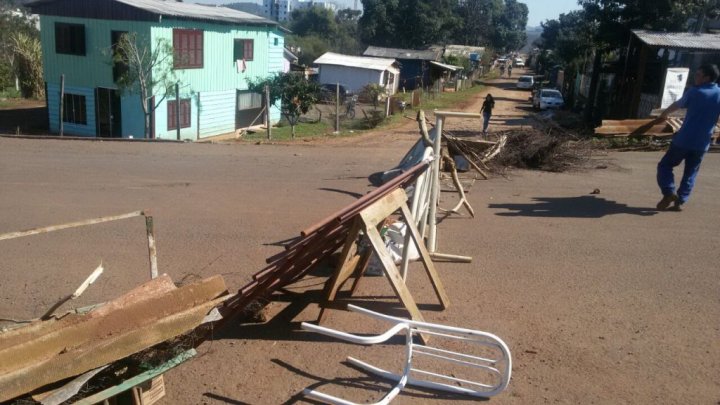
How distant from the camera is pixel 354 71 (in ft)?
144

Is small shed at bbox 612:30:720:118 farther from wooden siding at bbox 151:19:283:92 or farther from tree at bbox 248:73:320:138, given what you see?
wooden siding at bbox 151:19:283:92

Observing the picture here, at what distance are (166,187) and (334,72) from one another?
34958mm

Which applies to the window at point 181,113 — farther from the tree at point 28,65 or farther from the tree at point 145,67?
the tree at point 28,65

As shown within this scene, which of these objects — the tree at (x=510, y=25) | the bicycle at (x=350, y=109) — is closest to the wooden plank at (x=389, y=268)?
the bicycle at (x=350, y=109)

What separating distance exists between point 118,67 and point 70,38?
2.65 meters

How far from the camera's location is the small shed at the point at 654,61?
62.6 feet

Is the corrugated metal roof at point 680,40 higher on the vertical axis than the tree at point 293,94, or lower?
higher

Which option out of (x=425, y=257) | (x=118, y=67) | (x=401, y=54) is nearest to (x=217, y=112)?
(x=118, y=67)

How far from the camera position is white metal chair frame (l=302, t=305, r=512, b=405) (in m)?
3.86

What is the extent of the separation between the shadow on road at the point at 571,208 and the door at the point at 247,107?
67.4ft

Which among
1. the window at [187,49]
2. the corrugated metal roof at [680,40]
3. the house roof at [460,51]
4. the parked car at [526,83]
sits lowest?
the parked car at [526,83]

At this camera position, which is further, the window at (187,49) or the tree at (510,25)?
the tree at (510,25)

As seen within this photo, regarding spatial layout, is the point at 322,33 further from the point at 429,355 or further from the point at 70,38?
the point at 429,355

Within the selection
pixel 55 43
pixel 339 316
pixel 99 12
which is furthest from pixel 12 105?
pixel 339 316
